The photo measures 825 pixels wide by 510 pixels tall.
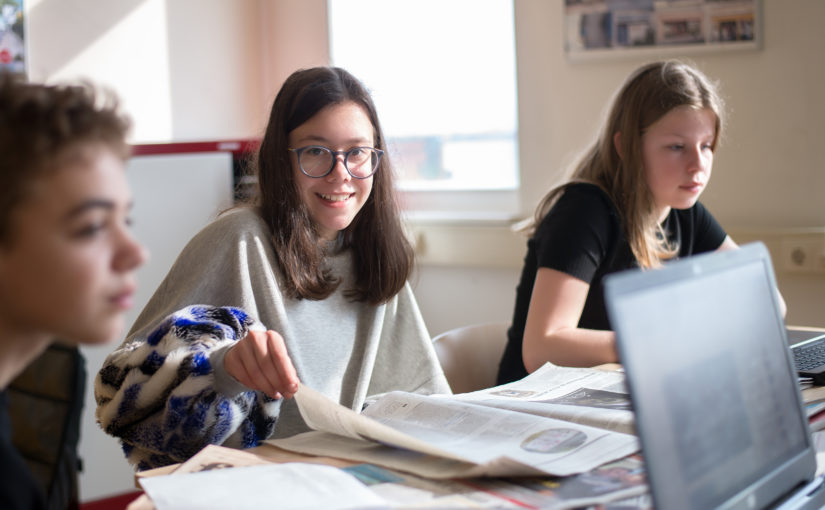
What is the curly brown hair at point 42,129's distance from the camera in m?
0.64

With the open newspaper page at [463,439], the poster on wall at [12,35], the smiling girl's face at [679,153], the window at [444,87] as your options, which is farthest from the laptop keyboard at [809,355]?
the poster on wall at [12,35]

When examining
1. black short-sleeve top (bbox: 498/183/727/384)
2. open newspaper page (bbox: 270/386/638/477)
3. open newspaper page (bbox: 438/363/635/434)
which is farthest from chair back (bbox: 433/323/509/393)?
open newspaper page (bbox: 270/386/638/477)

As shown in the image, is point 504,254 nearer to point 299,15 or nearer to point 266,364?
point 299,15

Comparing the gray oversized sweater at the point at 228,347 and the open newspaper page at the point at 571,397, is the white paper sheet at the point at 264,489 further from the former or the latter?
the open newspaper page at the point at 571,397

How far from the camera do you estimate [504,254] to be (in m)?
3.00

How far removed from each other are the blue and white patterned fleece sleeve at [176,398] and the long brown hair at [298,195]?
302mm

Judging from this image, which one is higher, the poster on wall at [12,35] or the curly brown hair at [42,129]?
the poster on wall at [12,35]

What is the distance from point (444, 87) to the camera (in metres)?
3.35

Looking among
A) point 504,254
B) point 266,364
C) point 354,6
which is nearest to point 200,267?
point 266,364

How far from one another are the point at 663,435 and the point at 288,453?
21.1 inches

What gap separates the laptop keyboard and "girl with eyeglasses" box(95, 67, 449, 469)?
0.66 m

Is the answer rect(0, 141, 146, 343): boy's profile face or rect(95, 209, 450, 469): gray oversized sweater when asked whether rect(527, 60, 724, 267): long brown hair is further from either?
rect(0, 141, 146, 343): boy's profile face

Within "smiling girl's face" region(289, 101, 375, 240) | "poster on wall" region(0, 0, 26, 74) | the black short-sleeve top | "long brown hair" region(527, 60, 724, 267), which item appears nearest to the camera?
"smiling girl's face" region(289, 101, 375, 240)

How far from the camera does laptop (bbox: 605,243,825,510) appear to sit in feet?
2.22
